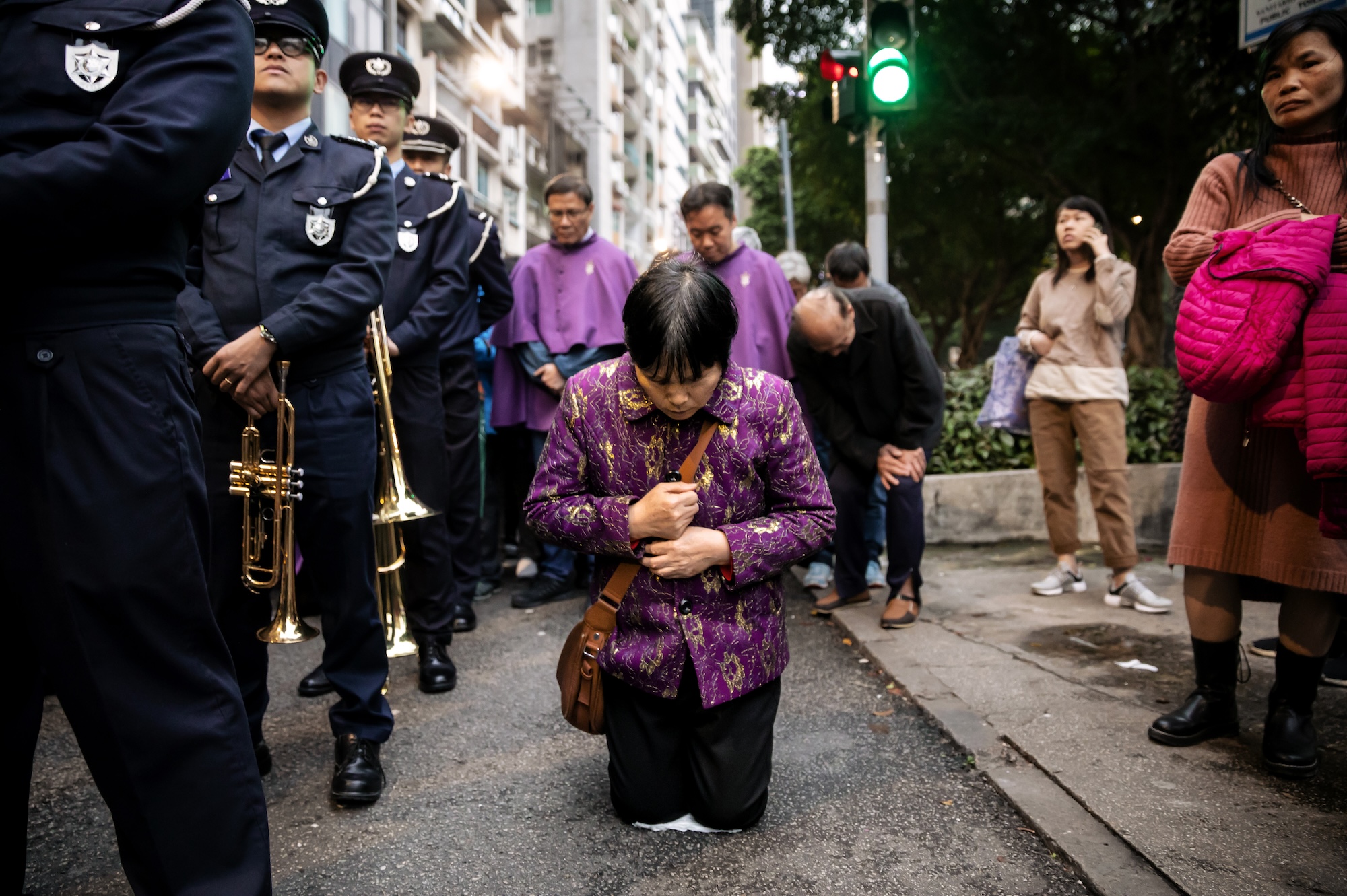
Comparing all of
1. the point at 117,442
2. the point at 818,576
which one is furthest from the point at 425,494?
the point at 818,576

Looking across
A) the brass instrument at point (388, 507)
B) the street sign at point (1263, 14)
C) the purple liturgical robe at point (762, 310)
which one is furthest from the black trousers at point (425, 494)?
the street sign at point (1263, 14)

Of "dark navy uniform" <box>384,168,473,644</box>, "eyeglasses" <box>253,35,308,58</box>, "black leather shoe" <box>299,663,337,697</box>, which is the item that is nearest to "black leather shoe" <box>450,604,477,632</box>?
"dark navy uniform" <box>384,168,473,644</box>

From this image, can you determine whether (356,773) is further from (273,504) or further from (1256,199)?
(1256,199)

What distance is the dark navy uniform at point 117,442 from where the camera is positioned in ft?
6.05

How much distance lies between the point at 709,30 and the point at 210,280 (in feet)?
327

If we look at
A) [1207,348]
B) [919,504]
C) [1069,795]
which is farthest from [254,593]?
[919,504]

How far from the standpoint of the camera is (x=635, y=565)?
2703 millimetres

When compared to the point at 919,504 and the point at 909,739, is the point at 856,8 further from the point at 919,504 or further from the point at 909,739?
the point at 909,739

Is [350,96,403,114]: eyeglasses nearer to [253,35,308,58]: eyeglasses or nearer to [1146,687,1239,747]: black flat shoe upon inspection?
[253,35,308,58]: eyeglasses

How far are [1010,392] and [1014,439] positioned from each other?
69.5 inches

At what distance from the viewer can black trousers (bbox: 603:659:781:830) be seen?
273 cm

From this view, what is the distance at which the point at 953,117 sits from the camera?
44.0 ft

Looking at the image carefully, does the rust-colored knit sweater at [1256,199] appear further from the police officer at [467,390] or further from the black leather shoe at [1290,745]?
the police officer at [467,390]

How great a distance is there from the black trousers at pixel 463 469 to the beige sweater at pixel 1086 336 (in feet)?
9.88
